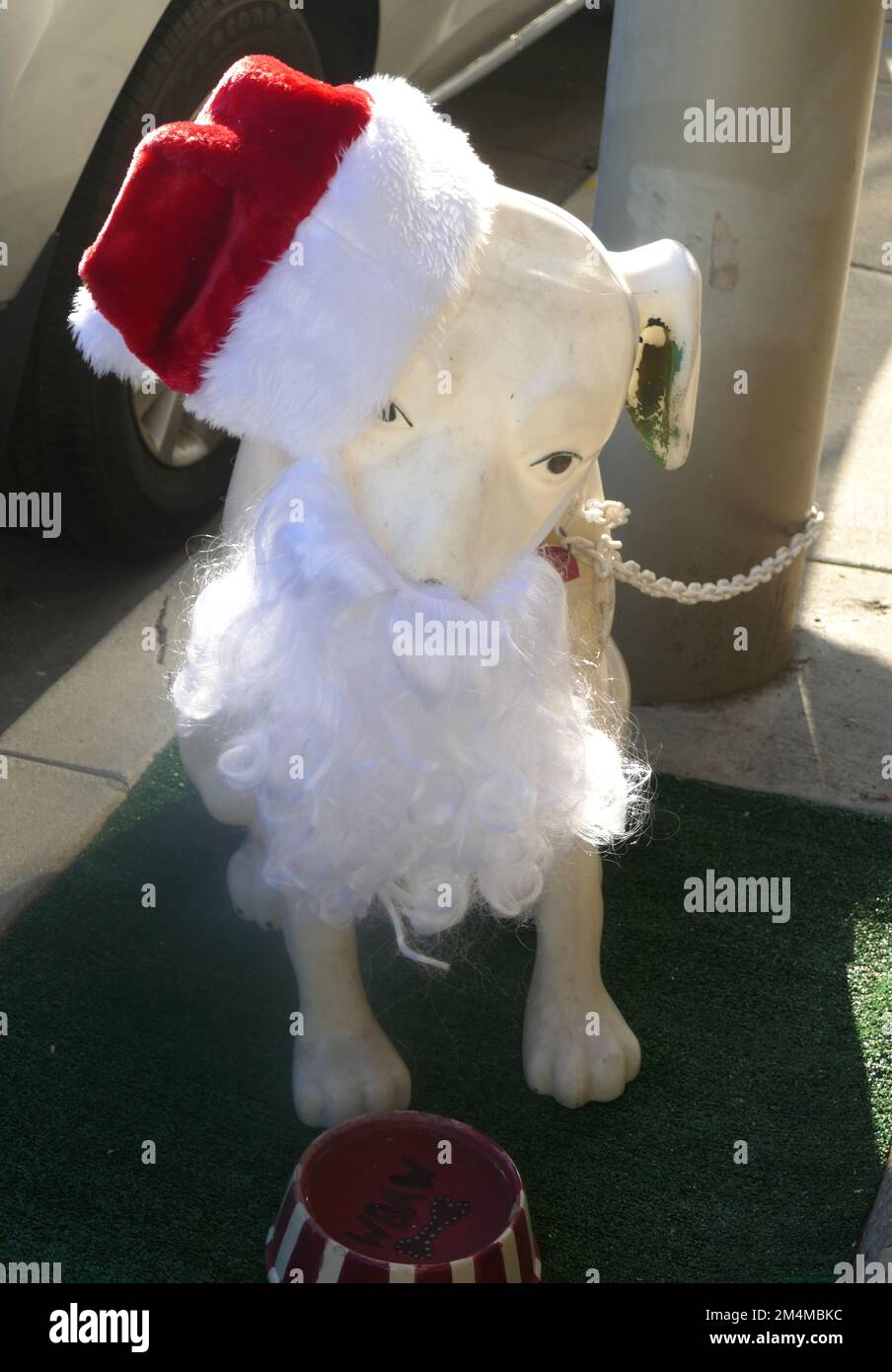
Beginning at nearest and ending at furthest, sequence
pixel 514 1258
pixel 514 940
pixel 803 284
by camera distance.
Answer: pixel 514 1258 < pixel 514 940 < pixel 803 284

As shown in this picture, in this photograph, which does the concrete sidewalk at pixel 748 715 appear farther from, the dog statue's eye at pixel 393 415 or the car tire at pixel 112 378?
the dog statue's eye at pixel 393 415

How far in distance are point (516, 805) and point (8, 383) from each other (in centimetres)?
176

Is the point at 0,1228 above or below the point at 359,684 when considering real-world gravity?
below

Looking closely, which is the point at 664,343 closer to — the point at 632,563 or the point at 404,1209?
the point at 632,563

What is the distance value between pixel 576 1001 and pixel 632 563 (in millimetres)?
748

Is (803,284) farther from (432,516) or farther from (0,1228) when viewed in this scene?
(0,1228)

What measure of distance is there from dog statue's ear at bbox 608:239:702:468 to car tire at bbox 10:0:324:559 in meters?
1.44

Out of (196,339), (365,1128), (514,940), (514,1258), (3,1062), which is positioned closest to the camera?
(196,339)

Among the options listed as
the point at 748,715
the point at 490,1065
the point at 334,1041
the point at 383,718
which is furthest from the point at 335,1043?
the point at 748,715

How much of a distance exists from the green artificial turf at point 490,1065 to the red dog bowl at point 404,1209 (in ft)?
0.62

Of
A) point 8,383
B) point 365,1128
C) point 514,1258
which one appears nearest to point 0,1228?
point 365,1128

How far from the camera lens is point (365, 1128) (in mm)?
2373

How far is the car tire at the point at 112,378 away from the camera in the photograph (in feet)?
11.1

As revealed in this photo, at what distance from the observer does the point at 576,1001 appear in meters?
2.69
